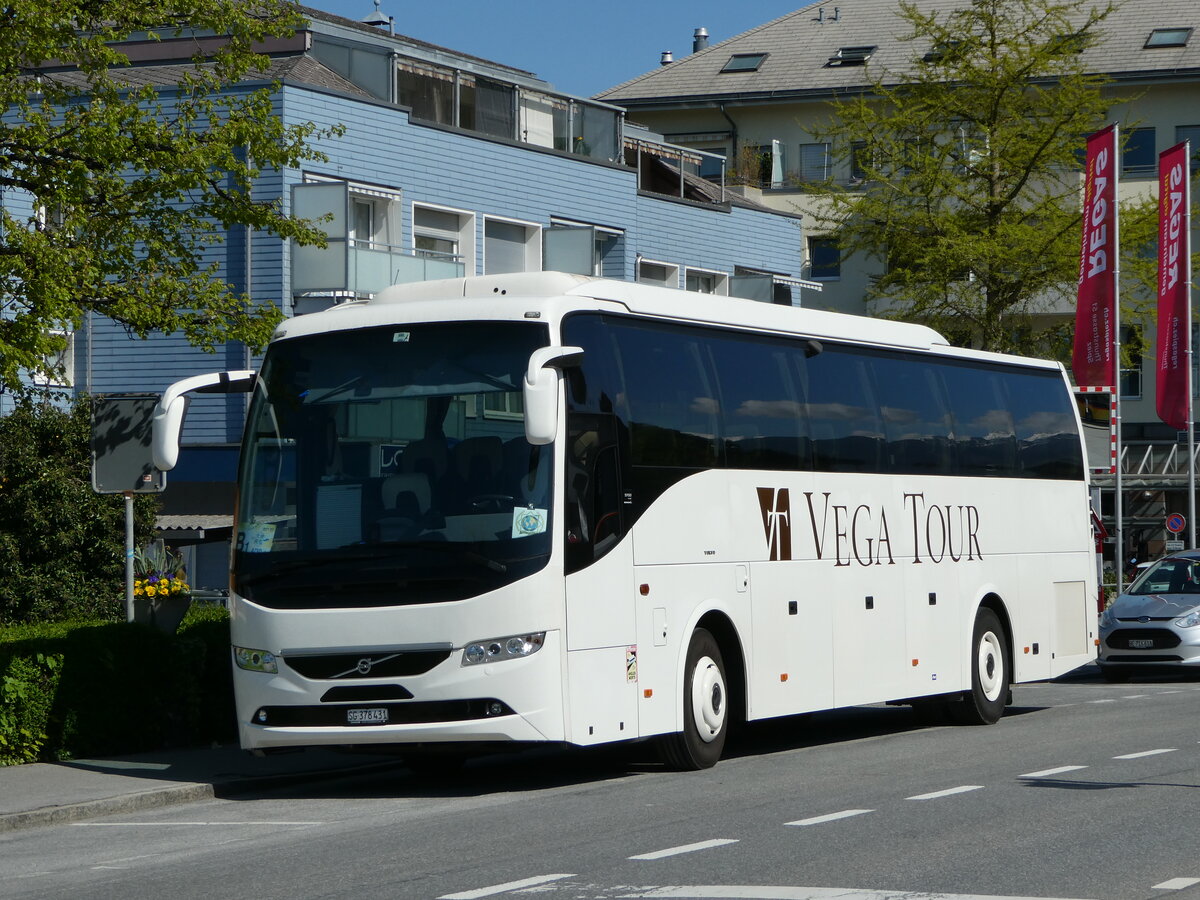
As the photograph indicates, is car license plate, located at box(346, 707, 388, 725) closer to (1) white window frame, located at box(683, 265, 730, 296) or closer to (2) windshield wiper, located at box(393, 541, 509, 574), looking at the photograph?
(2) windshield wiper, located at box(393, 541, 509, 574)

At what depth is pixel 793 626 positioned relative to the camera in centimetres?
1523

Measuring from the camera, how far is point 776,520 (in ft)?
49.5

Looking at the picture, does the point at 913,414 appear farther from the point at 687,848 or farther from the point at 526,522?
the point at 687,848

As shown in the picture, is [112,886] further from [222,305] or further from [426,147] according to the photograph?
[426,147]

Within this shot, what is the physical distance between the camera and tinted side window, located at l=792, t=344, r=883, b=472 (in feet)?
51.7

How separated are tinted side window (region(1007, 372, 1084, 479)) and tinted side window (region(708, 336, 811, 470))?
4424 mm

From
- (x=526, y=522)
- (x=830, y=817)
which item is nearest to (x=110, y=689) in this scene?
(x=526, y=522)

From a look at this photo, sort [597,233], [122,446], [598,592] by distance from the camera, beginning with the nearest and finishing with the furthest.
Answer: [598,592] < [122,446] < [597,233]

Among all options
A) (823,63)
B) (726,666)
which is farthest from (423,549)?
(823,63)

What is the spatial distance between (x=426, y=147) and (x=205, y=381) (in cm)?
2178

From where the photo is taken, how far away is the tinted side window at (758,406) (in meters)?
14.6

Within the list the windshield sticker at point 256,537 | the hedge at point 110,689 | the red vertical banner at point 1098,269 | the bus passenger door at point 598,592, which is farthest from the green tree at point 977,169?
the windshield sticker at point 256,537

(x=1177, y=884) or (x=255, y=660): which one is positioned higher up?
(x=255, y=660)

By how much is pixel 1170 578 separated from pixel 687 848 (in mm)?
18691
